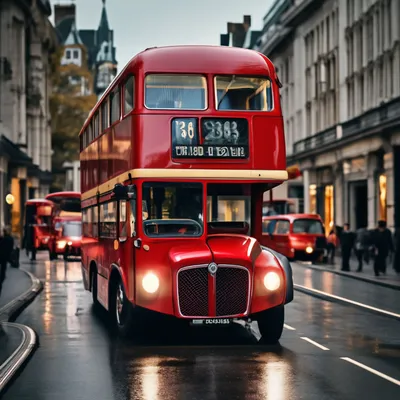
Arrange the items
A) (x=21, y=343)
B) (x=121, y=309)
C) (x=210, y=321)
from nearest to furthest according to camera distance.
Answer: (x=210, y=321)
(x=21, y=343)
(x=121, y=309)

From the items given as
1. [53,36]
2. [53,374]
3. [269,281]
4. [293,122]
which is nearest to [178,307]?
[269,281]

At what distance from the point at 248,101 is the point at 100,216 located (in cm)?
431

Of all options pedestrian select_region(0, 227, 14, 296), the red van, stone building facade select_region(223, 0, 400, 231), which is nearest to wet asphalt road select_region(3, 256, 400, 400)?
pedestrian select_region(0, 227, 14, 296)

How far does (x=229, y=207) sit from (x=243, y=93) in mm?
1653

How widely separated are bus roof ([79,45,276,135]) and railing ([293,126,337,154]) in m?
37.5

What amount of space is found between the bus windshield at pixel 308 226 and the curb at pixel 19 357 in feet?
95.0

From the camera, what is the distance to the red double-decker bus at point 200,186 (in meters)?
12.9

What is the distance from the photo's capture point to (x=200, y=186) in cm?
1352

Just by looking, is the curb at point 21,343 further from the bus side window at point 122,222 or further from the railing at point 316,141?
the railing at point 316,141

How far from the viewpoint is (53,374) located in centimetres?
1070

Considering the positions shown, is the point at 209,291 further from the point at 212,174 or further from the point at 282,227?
the point at 282,227

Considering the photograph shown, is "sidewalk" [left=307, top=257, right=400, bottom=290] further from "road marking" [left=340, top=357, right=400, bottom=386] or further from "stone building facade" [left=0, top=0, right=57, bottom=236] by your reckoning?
"stone building facade" [left=0, top=0, right=57, bottom=236]

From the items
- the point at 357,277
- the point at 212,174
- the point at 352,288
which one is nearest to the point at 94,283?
the point at 212,174

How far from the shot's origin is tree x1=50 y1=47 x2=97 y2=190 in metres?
85.4
